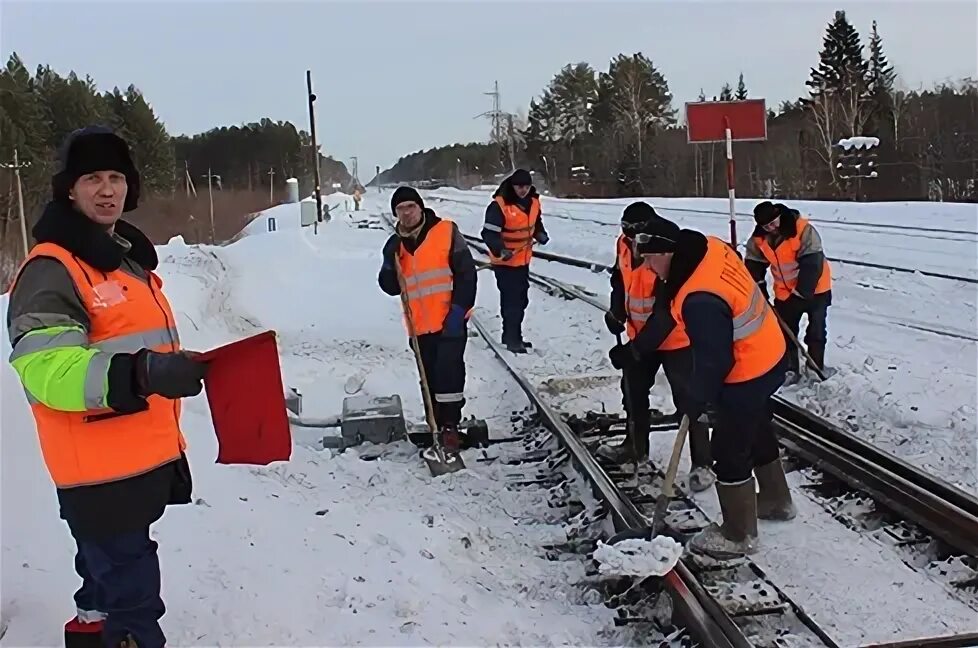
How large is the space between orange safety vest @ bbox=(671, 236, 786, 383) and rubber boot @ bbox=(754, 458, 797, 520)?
71cm

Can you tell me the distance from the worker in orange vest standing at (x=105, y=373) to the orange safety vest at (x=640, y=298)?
3401 millimetres

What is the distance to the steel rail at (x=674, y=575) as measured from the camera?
12.4 feet

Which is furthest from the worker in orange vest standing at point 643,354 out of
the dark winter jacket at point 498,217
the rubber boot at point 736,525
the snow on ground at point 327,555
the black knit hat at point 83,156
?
the dark winter jacket at point 498,217

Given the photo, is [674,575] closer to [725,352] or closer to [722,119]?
[725,352]

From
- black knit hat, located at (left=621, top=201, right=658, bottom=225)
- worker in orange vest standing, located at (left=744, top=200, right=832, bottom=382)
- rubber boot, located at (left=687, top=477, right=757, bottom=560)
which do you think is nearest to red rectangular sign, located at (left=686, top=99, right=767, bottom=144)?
worker in orange vest standing, located at (left=744, top=200, right=832, bottom=382)

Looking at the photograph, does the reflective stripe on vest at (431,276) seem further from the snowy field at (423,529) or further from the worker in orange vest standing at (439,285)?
the snowy field at (423,529)

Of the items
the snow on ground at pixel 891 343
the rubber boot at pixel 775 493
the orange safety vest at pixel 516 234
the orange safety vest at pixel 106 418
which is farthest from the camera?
the orange safety vest at pixel 516 234

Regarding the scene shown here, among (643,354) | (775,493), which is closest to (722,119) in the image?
(643,354)

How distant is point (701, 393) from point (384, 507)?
2035 mm

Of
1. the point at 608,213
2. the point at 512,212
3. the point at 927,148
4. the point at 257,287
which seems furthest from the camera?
the point at 927,148

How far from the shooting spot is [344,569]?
454cm

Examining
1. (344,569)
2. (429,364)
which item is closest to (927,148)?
(429,364)

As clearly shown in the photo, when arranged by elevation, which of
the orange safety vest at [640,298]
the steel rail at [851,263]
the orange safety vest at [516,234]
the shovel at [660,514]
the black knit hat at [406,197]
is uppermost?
the black knit hat at [406,197]

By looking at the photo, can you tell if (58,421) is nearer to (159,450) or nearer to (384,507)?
(159,450)
